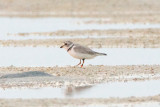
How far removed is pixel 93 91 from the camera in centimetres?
1233

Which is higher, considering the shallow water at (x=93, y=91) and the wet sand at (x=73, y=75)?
the wet sand at (x=73, y=75)

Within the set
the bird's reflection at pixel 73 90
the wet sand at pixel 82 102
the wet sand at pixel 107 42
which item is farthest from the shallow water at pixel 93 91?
the wet sand at pixel 107 42

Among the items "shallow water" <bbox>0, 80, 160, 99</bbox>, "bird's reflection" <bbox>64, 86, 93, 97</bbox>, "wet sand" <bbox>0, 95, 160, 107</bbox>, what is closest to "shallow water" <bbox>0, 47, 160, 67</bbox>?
"shallow water" <bbox>0, 80, 160, 99</bbox>

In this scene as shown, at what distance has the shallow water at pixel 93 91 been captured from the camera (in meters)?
11.9

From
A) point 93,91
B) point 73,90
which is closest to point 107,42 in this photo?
point 73,90

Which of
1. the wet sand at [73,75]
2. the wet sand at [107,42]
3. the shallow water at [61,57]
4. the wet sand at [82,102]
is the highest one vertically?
the wet sand at [107,42]

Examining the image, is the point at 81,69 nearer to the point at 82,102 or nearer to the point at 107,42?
the point at 82,102

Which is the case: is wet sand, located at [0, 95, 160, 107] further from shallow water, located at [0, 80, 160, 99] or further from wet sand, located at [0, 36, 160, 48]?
wet sand, located at [0, 36, 160, 48]

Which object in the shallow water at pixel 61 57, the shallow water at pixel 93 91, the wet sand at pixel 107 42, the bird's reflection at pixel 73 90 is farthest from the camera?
the wet sand at pixel 107 42

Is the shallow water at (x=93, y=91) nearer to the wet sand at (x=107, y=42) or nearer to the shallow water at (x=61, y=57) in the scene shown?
the shallow water at (x=61, y=57)

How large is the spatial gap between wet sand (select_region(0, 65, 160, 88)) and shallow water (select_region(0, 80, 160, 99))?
52cm

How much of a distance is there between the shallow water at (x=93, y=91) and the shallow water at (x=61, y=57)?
4.04 m

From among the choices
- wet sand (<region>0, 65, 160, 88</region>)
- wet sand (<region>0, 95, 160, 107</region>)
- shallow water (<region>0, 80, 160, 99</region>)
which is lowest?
wet sand (<region>0, 95, 160, 107</region>)

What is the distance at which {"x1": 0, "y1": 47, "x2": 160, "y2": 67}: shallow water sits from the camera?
1736 cm
